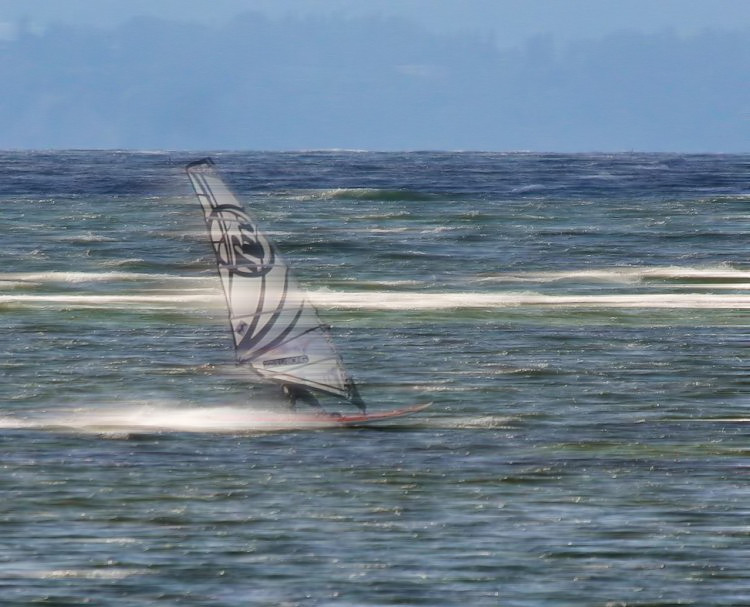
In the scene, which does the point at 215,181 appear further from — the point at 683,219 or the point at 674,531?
the point at 683,219

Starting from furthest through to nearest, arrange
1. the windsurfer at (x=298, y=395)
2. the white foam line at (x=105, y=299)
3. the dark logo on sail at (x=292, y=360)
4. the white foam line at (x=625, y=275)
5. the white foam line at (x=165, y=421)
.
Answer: the white foam line at (x=625, y=275)
the white foam line at (x=105, y=299)
the white foam line at (x=165, y=421)
the windsurfer at (x=298, y=395)
the dark logo on sail at (x=292, y=360)

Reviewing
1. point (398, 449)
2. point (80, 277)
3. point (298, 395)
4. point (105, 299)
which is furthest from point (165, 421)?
point (80, 277)

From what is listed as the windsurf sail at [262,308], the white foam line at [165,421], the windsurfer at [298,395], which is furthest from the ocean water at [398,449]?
the windsurf sail at [262,308]

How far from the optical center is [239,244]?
65.8 ft

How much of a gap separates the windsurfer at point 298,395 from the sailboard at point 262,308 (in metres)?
0.16

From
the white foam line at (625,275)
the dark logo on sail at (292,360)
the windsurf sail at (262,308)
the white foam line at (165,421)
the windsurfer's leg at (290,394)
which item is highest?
the windsurf sail at (262,308)

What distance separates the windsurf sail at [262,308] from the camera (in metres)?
19.8

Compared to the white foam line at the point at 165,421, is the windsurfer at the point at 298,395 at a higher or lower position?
higher

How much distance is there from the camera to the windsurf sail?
1978 centimetres

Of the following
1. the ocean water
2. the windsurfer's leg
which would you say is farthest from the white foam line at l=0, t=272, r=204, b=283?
the windsurfer's leg

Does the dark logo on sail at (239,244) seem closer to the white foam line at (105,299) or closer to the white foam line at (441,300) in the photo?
the white foam line at (441,300)

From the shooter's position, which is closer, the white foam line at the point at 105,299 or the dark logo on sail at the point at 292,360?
the dark logo on sail at the point at 292,360

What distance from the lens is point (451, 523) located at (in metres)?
15.8

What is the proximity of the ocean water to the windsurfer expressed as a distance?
16.8 inches
